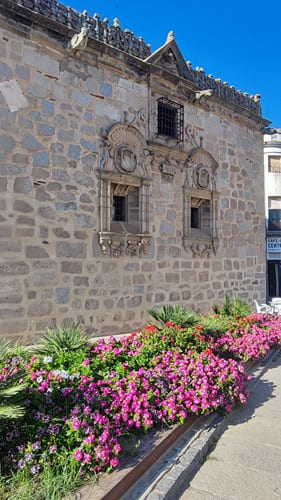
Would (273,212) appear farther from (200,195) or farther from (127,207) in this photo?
(127,207)

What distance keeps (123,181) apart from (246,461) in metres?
5.28

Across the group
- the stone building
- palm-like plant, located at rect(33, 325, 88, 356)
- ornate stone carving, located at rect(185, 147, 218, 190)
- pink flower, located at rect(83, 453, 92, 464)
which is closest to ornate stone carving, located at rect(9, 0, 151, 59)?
the stone building

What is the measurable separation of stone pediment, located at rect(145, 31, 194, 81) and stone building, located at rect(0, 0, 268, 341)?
39 mm

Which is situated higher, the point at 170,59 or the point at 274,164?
the point at 274,164

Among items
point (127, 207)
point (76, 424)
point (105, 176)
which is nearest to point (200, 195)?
point (127, 207)

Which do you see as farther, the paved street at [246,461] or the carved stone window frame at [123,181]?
the carved stone window frame at [123,181]

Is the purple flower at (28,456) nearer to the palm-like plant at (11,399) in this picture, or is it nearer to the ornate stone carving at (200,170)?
the palm-like plant at (11,399)

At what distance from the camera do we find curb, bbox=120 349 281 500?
2.27m

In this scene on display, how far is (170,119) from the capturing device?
26.9 feet

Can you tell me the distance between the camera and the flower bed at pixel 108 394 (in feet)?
7.51

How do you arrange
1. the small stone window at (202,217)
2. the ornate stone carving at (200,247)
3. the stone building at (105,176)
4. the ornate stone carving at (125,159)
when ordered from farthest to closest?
1. the small stone window at (202,217)
2. the ornate stone carving at (200,247)
3. the ornate stone carving at (125,159)
4. the stone building at (105,176)

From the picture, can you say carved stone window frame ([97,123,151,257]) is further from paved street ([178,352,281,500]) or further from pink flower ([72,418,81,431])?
pink flower ([72,418,81,431])

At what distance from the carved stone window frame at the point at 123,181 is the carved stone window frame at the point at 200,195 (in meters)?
1.27

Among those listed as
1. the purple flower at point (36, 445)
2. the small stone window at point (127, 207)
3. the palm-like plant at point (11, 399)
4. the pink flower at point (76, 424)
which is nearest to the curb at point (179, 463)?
the pink flower at point (76, 424)
